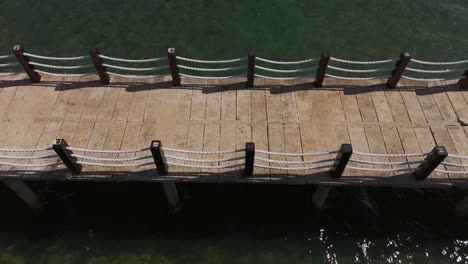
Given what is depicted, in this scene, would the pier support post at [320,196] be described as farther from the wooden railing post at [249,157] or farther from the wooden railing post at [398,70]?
the wooden railing post at [398,70]

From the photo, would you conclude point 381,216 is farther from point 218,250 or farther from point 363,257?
point 218,250

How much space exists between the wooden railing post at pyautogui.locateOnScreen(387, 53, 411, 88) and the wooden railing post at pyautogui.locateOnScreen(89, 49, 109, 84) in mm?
11493

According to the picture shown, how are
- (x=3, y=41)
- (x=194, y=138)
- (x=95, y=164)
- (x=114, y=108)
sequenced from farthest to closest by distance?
(x=3, y=41) → (x=114, y=108) → (x=194, y=138) → (x=95, y=164)

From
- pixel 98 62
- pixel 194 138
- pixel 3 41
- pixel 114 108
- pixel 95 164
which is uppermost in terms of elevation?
pixel 3 41

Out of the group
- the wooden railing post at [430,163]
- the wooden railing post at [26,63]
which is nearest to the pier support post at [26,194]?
the wooden railing post at [26,63]

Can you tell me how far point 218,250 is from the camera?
14.3 metres

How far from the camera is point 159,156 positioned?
11211 millimetres

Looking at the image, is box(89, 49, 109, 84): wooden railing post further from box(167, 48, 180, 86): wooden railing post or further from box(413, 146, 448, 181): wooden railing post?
box(413, 146, 448, 181): wooden railing post

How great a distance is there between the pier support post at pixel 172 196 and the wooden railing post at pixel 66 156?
3249 millimetres

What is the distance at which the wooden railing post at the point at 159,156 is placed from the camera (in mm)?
10903

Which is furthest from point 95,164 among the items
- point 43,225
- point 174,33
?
point 174,33

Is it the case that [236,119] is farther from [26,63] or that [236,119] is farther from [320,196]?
[26,63]

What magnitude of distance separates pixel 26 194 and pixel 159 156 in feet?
23.1

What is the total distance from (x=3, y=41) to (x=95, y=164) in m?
15.6
